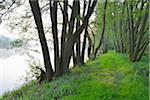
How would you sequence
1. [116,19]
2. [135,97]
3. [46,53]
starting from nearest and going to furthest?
[135,97], [46,53], [116,19]

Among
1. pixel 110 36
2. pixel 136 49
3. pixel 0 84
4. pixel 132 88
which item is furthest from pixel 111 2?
pixel 110 36

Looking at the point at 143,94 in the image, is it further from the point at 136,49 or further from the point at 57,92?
the point at 136,49

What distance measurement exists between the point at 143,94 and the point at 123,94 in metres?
0.58

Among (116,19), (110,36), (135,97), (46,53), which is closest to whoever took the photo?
(135,97)

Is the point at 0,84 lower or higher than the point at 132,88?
lower

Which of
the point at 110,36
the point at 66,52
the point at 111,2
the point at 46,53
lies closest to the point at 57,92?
the point at 46,53

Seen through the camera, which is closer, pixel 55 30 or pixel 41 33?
pixel 41 33

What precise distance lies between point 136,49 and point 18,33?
7117mm

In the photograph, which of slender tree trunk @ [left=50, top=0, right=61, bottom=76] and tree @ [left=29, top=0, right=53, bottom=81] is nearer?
tree @ [left=29, top=0, right=53, bottom=81]

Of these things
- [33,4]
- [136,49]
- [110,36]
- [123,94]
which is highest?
[33,4]

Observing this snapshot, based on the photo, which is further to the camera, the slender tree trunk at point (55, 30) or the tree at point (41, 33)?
the slender tree trunk at point (55, 30)

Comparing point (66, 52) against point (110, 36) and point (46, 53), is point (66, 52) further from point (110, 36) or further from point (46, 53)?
point (110, 36)

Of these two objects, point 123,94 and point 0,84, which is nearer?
point 123,94

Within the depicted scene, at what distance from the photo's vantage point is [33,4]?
12875mm
